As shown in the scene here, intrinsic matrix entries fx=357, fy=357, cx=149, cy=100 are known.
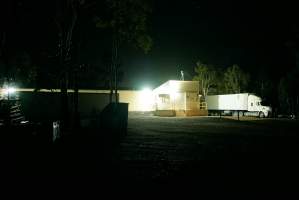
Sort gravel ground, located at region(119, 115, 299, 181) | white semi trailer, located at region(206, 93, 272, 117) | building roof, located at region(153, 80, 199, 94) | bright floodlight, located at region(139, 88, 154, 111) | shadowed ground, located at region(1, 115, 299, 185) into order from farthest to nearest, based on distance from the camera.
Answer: bright floodlight, located at region(139, 88, 154, 111), building roof, located at region(153, 80, 199, 94), white semi trailer, located at region(206, 93, 272, 117), gravel ground, located at region(119, 115, 299, 181), shadowed ground, located at region(1, 115, 299, 185)

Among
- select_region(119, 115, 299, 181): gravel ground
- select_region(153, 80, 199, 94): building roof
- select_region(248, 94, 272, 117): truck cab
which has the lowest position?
select_region(119, 115, 299, 181): gravel ground

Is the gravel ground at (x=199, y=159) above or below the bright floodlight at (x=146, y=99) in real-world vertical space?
below

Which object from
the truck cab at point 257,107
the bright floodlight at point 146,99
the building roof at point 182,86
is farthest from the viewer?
the bright floodlight at point 146,99

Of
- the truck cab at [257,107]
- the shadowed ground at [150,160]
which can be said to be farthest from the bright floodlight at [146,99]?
the shadowed ground at [150,160]

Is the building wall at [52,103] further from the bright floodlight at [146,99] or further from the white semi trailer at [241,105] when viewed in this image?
the white semi trailer at [241,105]

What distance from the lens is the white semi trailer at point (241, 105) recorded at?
3731cm

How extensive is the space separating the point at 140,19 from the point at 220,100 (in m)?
27.4

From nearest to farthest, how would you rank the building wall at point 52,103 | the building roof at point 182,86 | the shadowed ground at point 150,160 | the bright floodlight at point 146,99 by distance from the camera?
the shadowed ground at point 150,160 → the building wall at point 52,103 → the building roof at point 182,86 → the bright floodlight at point 146,99

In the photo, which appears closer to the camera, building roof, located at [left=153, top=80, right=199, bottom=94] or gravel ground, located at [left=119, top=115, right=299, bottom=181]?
gravel ground, located at [left=119, top=115, right=299, bottom=181]

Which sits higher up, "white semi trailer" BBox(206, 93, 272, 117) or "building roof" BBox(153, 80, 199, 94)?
"building roof" BBox(153, 80, 199, 94)

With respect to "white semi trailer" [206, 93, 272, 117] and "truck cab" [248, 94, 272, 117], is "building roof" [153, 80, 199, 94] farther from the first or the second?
"truck cab" [248, 94, 272, 117]

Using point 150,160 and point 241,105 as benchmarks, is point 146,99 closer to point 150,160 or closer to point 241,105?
point 241,105

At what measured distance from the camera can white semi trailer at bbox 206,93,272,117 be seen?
122ft

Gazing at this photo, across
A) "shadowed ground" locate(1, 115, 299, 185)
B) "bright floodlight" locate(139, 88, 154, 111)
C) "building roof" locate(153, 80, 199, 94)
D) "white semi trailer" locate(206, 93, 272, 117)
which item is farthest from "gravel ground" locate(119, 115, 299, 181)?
"bright floodlight" locate(139, 88, 154, 111)
